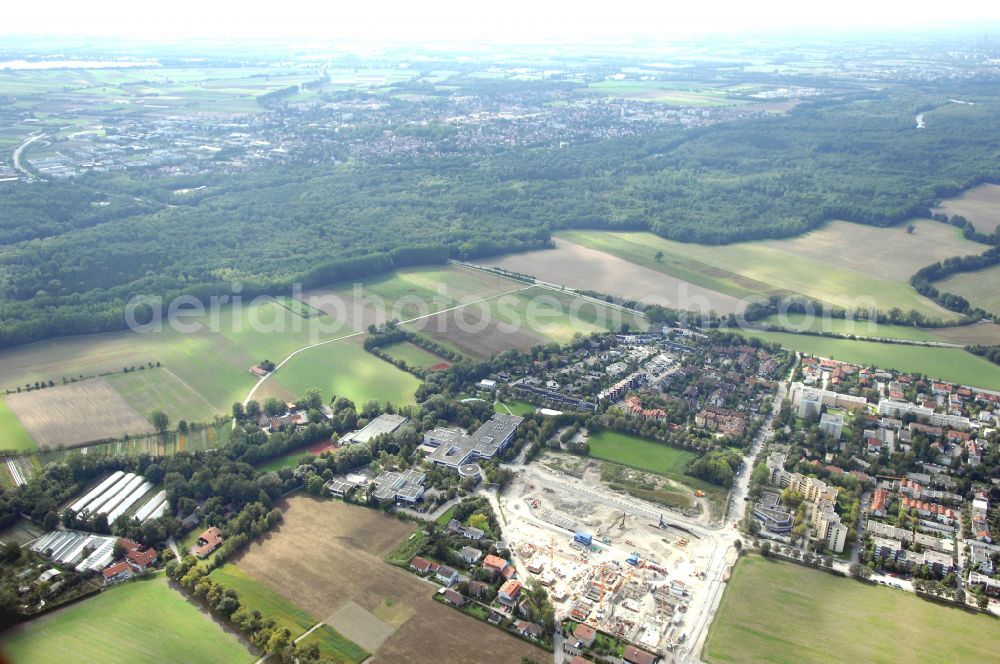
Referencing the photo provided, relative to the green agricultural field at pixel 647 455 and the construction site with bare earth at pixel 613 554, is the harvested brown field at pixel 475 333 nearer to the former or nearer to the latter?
the green agricultural field at pixel 647 455

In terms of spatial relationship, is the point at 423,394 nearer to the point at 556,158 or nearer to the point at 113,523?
the point at 113,523

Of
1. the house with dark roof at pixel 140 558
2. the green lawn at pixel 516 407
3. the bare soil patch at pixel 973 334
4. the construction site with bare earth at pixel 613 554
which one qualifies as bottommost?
the construction site with bare earth at pixel 613 554

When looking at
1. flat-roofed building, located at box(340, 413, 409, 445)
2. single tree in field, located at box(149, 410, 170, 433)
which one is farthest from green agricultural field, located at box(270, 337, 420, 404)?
single tree in field, located at box(149, 410, 170, 433)

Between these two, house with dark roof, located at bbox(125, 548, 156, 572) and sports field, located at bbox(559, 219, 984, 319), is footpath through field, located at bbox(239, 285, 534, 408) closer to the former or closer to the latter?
house with dark roof, located at bbox(125, 548, 156, 572)

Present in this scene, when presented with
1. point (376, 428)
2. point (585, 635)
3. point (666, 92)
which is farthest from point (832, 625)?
point (666, 92)

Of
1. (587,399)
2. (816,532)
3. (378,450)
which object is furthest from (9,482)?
(816,532)

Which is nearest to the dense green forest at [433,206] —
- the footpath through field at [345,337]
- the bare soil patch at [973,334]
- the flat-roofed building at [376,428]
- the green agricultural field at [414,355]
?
the footpath through field at [345,337]
